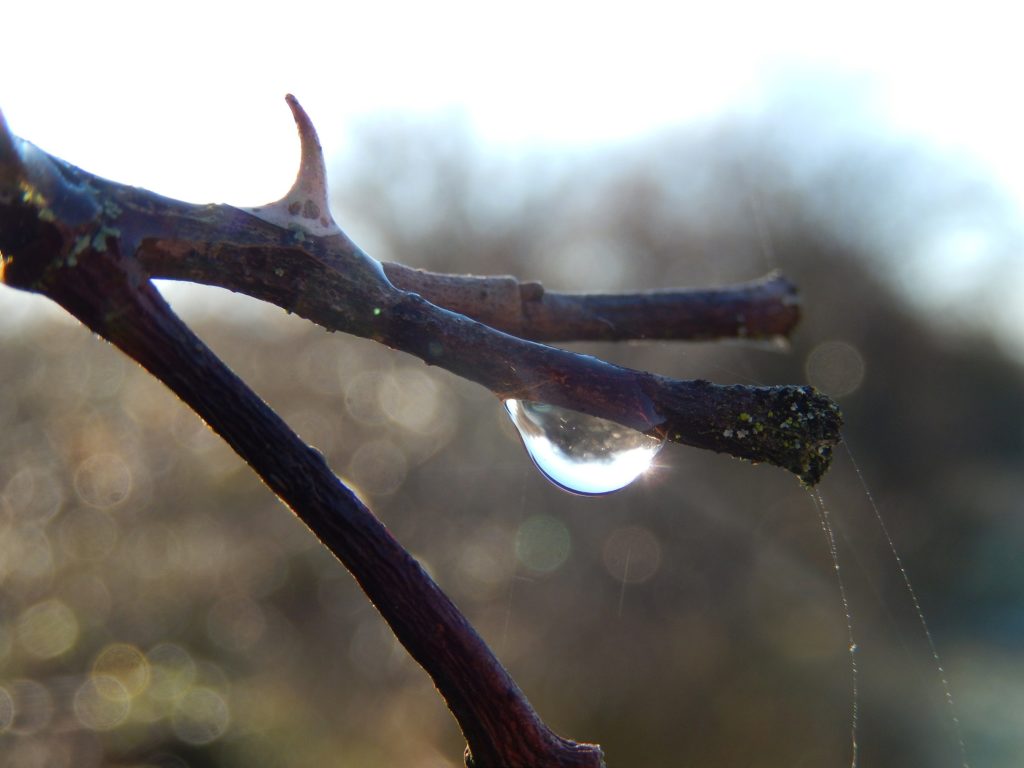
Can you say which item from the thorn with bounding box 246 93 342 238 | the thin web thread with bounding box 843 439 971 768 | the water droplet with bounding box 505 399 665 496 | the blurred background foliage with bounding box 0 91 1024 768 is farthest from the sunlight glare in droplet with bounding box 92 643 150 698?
the thorn with bounding box 246 93 342 238

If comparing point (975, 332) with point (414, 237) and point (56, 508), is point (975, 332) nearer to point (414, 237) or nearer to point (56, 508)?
point (414, 237)

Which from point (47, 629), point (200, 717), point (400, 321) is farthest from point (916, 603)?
point (47, 629)

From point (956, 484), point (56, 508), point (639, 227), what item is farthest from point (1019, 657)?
point (56, 508)

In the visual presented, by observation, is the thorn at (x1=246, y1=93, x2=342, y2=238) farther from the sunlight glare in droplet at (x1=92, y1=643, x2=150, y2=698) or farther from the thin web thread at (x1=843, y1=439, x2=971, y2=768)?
the sunlight glare in droplet at (x1=92, y1=643, x2=150, y2=698)

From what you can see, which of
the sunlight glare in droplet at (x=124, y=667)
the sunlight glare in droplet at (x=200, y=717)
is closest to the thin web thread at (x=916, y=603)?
the sunlight glare in droplet at (x=200, y=717)

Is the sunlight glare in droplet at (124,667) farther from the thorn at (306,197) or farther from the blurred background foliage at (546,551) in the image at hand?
the thorn at (306,197)

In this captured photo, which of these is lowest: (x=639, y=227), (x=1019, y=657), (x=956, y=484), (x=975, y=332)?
(x=1019, y=657)

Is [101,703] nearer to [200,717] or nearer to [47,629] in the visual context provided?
[200,717]
